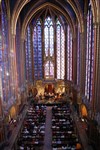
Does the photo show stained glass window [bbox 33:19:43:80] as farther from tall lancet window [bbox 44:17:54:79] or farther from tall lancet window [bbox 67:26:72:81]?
tall lancet window [bbox 67:26:72:81]

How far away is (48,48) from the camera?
134 ft

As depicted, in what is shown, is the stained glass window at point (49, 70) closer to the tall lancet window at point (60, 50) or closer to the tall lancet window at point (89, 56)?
the tall lancet window at point (60, 50)

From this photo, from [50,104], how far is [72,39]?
535 inches

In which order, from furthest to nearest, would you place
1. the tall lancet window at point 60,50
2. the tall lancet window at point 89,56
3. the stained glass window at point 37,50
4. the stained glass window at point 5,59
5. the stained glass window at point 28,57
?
the stained glass window at point 37,50 < the tall lancet window at point 60,50 < the stained glass window at point 28,57 < the stained glass window at point 5,59 < the tall lancet window at point 89,56

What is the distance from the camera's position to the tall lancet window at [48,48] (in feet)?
132

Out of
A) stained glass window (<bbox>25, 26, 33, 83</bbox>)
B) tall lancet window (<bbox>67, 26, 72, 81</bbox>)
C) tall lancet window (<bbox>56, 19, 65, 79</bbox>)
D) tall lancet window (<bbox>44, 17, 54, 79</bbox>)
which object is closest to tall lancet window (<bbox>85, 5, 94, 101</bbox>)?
tall lancet window (<bbox>67, 26, 72, 81</bbox>)

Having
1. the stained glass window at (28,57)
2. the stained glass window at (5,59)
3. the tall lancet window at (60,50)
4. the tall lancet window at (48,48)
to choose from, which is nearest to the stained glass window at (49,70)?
the tall lancet window at (48,48)

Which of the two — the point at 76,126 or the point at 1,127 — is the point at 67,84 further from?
the point at 1,127

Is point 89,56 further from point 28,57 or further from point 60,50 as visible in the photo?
point 28,57

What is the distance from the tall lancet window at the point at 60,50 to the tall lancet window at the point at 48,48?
1340 millimetres

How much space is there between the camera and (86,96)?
27.8m

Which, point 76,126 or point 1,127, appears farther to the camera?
point 76,126

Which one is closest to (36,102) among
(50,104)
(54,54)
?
(50,104)

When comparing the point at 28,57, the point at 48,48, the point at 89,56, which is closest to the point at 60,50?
the point at 48,48
